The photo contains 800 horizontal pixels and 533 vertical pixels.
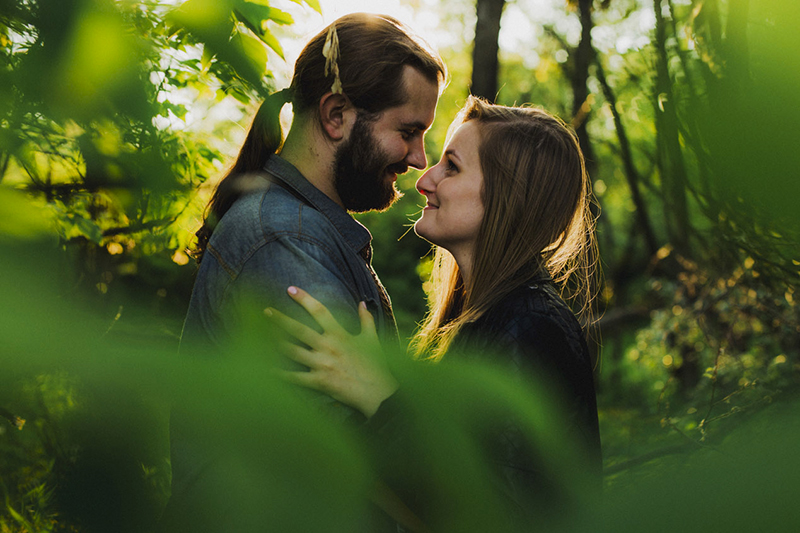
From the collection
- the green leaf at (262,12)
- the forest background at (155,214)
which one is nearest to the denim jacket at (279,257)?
the green leaf at (262,12)

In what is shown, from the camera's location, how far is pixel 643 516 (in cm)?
36

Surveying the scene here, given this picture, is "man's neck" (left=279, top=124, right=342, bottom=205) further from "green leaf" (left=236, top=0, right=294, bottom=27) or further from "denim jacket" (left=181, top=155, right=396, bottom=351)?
"green leaf" (left=236, top=0, right=294, bottom=27)

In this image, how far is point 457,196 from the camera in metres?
2.39

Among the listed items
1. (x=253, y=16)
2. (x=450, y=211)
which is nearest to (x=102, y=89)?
(x=253, y=16)

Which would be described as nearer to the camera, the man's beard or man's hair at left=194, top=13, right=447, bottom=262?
man's hair at left=194, top=13, right=447, bottom=262

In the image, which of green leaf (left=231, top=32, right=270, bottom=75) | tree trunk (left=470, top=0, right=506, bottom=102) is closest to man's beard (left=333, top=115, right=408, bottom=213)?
green leaf (left=231, top=32, right=270, bottom=75)

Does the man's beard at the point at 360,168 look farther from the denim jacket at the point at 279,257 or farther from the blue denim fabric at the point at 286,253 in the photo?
the denim jacket at the point at 279,257

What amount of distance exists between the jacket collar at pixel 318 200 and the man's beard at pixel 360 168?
0.43ft

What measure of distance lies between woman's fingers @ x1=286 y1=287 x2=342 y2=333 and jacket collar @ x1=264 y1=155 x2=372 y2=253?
3.29 ft

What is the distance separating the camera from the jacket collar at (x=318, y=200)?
6.86ft

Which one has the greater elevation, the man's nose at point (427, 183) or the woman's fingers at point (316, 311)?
the woman's fingers at point (316, 311)

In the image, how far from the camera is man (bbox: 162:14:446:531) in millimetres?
1434

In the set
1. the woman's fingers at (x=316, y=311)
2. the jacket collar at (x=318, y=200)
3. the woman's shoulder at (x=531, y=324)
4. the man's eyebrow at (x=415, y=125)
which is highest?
the man's eyebrow at (x=415, y=125)

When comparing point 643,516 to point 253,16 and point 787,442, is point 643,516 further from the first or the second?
point 253,16
